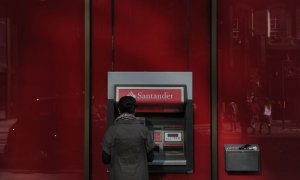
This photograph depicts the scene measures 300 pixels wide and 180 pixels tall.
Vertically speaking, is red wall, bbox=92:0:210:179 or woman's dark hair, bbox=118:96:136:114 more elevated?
red wall, bbox=92:0:210:179

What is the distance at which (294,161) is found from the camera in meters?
6.11

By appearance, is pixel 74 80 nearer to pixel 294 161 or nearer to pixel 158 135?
pixel 158 135

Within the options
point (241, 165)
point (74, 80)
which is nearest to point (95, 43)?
point (74, 80)

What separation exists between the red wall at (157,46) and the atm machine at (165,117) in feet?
0.59

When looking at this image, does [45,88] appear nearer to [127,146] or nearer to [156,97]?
[156,97]

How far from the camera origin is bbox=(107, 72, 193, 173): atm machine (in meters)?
5.87

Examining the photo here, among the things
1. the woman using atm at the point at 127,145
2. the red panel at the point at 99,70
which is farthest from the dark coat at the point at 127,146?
the red panel at the point at 99,70

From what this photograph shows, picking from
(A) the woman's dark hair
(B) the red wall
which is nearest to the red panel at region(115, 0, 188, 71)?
(B) the red wall

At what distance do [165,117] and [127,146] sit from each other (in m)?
0.83

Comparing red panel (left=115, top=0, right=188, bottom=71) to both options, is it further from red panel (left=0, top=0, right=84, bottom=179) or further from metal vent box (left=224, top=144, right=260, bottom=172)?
metal vent box (left=224, top=144, right=260, bottom=172)

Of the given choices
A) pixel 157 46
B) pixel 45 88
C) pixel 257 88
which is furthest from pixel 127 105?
pixel 257 88

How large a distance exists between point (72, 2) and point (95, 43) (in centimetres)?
52

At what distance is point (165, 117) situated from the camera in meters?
5.93

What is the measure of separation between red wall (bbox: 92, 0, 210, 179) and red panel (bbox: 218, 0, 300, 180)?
188 millimetres
